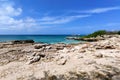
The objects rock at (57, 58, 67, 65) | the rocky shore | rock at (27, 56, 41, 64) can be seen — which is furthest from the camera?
rock at (27, 56, 41, 64)

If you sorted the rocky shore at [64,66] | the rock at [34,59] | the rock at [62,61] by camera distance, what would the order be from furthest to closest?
the rock at [34,59]
the rock at [62,61]
the rocky shore at [64,66]

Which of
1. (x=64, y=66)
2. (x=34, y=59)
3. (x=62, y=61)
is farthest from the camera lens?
(x=34, y=59)

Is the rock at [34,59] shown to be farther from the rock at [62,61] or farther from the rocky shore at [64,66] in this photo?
the rock at [62,61]

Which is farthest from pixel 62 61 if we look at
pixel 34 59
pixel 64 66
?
pixel 34 59

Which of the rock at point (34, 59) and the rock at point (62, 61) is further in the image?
the rock at point (34, 59)

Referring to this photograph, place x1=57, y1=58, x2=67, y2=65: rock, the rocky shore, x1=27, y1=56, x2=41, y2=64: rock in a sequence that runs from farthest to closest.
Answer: x1=27, y1=56, x2=41, y2=64: rock, x1=57, y1=58, x2=67, y2=65: rock, the rocky shore

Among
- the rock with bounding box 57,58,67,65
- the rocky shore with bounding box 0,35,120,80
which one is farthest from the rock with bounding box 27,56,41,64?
the rock with bounding box 57,58,67,65

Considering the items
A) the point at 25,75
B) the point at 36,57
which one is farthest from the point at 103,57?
the point at 25,75

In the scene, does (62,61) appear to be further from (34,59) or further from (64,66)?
(34,59)

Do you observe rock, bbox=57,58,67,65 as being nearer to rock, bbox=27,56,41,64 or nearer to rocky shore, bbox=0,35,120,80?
rocky shore, bbox=0,35,120,80

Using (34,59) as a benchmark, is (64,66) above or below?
below

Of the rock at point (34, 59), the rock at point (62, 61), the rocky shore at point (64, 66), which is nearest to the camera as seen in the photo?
the rocky shore at point (64, 66)

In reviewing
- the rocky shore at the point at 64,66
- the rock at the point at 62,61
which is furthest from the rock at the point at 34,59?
the rock at the point at 62,61

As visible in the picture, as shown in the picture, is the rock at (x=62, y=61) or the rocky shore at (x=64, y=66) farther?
the rock at (x=62, y=61)
